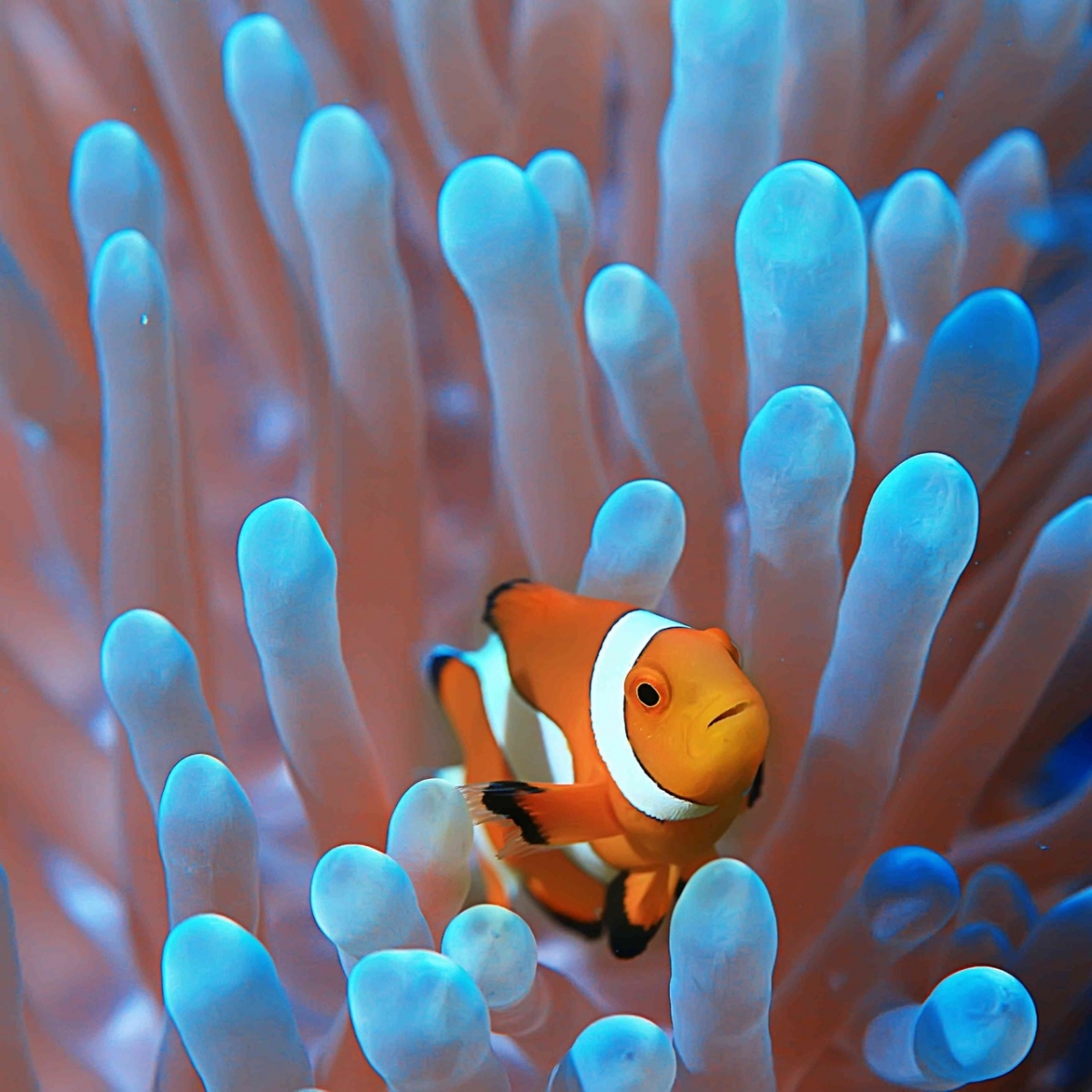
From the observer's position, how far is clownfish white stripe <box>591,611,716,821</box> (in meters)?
0.60

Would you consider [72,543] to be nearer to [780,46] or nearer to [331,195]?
[331,195]

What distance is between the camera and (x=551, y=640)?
0.69m

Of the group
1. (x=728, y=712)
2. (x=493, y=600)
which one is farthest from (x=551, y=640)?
(x=728, y=712)

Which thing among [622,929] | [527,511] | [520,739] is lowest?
[622,929]

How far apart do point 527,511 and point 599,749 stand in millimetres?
149

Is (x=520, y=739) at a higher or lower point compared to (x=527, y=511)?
lower

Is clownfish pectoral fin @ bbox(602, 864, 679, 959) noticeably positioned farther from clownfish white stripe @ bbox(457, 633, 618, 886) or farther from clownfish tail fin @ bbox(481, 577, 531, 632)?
clownfish tail fin @ bbox(481, 577, 531, 632)

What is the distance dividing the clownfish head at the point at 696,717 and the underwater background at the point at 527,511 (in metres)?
0.07

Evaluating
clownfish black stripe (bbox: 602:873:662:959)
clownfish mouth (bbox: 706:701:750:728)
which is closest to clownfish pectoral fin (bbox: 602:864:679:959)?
clownfish black stripe (bbox: 602:873:662:959)

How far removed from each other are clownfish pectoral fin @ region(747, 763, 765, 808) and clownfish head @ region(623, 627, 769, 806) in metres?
0.07

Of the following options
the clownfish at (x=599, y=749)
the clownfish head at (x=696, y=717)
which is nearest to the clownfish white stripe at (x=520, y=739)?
the clownfish at (x=599, y=749)

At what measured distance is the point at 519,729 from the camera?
72cm

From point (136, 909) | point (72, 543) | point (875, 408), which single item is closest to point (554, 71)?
point (875, 408)

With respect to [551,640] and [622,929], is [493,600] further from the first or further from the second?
[622,929]
